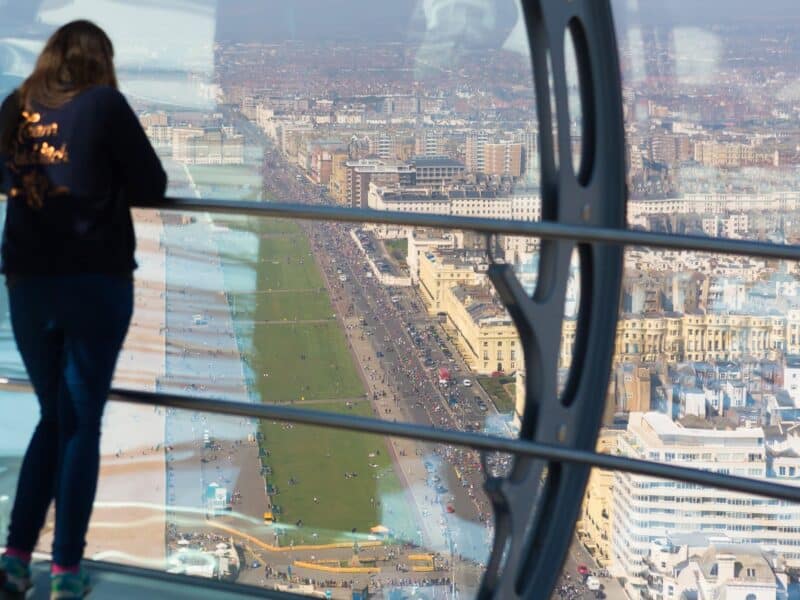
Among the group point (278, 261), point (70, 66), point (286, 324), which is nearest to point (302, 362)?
point (286, 324)

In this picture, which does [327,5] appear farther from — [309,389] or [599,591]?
[599,591]

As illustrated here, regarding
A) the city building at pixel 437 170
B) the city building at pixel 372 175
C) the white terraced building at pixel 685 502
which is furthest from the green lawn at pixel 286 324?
the white terraced building at pixel 685 502

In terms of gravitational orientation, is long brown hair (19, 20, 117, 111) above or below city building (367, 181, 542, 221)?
above

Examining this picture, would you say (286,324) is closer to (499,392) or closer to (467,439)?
(499,392)

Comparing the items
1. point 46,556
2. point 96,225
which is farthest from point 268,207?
point 46,556

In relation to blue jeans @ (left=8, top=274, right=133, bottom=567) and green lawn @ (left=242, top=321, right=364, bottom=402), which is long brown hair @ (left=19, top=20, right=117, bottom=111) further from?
green lawn @ (left=242, top=321, right=364, bottom=402)

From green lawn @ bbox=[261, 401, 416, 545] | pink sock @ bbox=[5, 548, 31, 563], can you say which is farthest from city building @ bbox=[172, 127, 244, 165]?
pink sock @ bbox=[5, 548, 31, 563]
